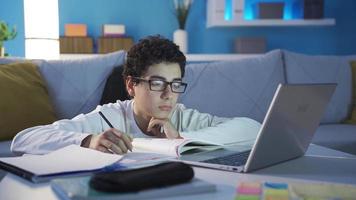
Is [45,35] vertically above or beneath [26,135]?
above

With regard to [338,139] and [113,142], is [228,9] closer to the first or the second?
[338,139]

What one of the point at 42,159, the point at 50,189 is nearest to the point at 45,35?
the point at 42,159

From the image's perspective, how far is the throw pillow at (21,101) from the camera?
1.99 meters

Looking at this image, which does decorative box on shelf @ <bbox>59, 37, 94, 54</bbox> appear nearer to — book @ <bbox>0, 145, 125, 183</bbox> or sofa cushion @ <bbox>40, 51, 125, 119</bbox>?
sofa cushion @ <bbox>40, 51, 125, 119</bbox>

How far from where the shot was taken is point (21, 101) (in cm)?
204

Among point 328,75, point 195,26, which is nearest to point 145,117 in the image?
point 328,75

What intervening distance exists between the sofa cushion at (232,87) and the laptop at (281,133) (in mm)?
1280

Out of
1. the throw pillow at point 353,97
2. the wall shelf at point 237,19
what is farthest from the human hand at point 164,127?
the wall shelf at point 237,19

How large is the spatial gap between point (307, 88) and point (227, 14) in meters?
2.92

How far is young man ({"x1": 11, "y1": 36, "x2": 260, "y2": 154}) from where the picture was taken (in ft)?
3.59

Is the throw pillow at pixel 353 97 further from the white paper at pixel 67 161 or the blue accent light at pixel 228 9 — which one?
the white paper at pixel 67 161

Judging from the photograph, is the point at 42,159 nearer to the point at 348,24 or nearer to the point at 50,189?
the point at 50,189

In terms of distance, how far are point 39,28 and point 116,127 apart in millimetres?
1652

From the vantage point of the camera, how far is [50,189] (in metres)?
0.69
